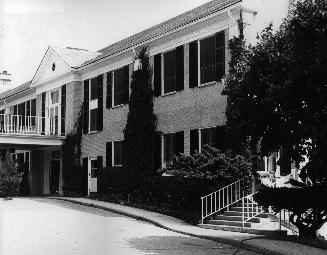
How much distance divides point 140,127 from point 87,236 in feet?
28.8

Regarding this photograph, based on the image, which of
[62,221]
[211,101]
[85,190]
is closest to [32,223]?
[62,221]

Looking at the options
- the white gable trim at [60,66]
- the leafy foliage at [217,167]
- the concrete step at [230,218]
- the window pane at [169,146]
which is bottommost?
the concrete step at [230,218]

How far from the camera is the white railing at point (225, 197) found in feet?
52.9

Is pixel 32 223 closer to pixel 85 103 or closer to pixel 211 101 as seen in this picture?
pixel 211 101

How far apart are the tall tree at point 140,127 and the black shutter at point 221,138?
4.00m

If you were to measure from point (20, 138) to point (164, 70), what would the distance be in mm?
10019

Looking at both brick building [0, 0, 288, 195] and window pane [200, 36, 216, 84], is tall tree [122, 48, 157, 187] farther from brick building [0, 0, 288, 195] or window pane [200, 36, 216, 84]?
window pane [200, 36, 216, 84]

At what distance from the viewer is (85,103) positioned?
2722cm

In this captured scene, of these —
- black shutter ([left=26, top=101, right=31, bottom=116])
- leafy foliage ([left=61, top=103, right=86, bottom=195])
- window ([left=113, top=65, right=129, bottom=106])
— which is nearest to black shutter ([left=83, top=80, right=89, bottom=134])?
leafy foliage ([left=61, top=103, right=86, bottom=195])

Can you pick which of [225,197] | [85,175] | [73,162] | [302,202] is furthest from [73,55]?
[302,202]

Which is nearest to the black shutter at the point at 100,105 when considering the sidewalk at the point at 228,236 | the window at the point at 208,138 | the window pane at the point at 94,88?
the window pane at the point at 94,88

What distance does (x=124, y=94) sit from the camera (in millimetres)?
23672

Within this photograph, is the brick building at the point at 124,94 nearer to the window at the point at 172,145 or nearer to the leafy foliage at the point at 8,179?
the window at the point at 172,145

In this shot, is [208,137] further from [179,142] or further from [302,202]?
[302,202]
